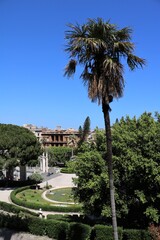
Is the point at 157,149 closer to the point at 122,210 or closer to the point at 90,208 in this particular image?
the point at 122,210

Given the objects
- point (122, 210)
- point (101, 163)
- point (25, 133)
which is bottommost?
point (122, 210)

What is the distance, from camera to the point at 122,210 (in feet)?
86.7

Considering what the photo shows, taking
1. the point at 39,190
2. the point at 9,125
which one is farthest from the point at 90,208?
the point at 9,125

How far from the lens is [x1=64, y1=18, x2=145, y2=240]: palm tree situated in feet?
55.2

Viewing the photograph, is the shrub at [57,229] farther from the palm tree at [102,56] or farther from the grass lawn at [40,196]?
the grass lawn at [40,196]

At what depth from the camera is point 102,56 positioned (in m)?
17.3

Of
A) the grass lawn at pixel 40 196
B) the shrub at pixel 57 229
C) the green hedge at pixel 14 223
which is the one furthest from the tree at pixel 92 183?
the grass lawn at pixel 40 196

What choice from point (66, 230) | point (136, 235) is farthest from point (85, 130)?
point (136, 235)

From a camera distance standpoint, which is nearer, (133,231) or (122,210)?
(133,231)

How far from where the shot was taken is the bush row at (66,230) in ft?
80.9

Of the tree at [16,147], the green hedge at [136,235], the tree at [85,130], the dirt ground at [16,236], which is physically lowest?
the dirt ground at [16,236]

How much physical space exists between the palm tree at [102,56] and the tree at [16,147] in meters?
45.1

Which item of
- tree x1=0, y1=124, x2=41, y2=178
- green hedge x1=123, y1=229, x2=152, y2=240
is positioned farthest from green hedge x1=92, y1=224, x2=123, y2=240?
tree x1=0, y1=124, x2=41, y2=178

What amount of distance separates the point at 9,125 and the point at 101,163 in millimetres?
40607
